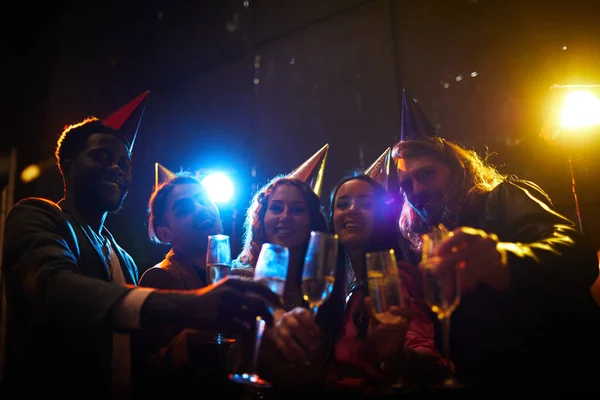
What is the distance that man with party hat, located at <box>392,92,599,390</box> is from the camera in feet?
4.71

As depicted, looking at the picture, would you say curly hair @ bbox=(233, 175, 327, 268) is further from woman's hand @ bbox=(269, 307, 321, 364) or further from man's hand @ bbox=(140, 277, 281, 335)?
man's hand @ bbox=(140, 277, 281, 335)

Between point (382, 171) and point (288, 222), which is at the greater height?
point (382, 171)

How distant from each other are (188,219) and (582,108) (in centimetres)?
320

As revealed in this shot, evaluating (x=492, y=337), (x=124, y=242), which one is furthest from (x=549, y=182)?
(x=124, y=242)

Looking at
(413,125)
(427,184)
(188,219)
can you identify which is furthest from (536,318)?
(188,219)

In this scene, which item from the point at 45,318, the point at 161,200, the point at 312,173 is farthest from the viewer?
the point at 312,173

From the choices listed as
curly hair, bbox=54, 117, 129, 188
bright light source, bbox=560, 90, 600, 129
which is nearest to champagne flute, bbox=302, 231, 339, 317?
curly hair, bbox=54, 117, 129, 188

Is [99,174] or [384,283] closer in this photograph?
[384,283]

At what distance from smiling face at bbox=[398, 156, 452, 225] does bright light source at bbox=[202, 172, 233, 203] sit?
2891mm

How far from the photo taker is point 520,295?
1601mm

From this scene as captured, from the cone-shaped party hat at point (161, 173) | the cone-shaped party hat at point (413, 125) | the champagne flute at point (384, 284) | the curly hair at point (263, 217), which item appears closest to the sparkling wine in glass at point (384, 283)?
the champagne flute at point (384, 284)

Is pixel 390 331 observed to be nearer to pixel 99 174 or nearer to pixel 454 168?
pixel 454 168

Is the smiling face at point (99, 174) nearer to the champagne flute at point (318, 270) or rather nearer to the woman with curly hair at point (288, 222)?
the woman with curly hair at point (288, 222)

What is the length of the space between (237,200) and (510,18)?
345 cm
